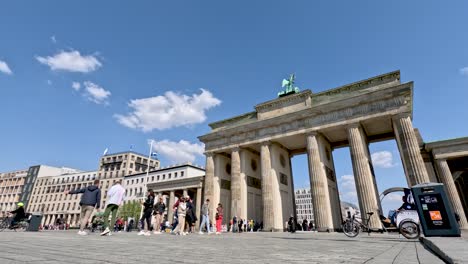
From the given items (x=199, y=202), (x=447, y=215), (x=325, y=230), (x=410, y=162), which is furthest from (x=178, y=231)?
(x=199, y=202)

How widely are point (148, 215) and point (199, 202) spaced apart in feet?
75.5

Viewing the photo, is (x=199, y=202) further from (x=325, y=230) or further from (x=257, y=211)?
(x=325, y=230)

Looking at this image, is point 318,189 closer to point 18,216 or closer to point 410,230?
point 410,230

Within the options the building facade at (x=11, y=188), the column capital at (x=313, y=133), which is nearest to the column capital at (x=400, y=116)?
the column capital at (x=313, y=133)

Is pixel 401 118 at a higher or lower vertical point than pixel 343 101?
lower

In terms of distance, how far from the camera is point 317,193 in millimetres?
22188

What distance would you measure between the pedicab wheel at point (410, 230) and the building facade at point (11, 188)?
108493mm

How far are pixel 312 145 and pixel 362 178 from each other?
5190 mm

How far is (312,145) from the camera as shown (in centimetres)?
2373

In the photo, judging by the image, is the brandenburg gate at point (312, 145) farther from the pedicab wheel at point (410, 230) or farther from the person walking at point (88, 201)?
the person walking at point (88, 201)

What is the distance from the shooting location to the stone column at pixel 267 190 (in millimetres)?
24500

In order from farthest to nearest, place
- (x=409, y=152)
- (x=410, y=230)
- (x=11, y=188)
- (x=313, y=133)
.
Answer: (x=11, y=188) → (x=313, y=133) → (x=409, y=152) → (x=410, y=230)

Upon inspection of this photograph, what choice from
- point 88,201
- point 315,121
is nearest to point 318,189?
point 315,121

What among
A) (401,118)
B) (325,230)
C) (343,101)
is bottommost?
(325,230)
